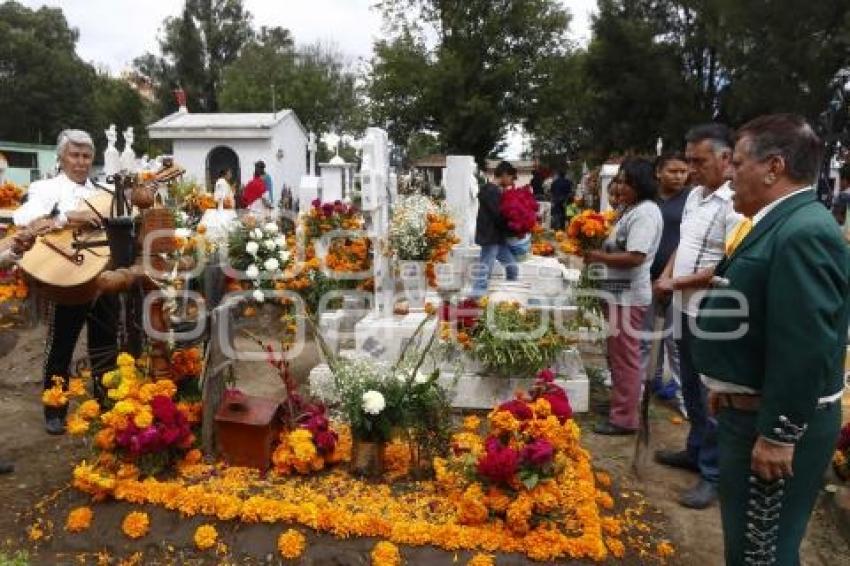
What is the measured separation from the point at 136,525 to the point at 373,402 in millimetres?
1199

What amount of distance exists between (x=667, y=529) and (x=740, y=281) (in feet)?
6.35

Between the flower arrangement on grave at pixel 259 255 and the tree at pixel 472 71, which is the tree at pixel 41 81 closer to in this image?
the tree at pixel 472 71

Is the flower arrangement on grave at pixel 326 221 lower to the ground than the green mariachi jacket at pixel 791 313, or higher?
higher

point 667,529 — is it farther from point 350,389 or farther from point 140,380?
point 140,380

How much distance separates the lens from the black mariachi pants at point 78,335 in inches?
174

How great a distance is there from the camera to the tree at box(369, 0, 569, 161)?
2794cm

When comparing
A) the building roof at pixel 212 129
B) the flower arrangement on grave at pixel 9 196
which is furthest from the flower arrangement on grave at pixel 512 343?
the building roof at pixel 212 129

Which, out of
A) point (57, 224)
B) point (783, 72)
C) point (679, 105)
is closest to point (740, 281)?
point (57, 224)

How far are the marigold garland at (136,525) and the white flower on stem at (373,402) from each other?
112 centimetres

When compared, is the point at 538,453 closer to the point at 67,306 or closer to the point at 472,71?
the point at 67,306

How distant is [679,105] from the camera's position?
82.4 feet

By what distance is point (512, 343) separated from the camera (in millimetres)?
4852

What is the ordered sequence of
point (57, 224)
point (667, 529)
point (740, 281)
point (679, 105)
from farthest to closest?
point (679, 105)
point (57, 224)
point (667, 529)
point (740, 281)

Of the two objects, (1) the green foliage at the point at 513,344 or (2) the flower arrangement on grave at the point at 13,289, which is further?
(2) the flower arrangement on grave at the point at 13,289
